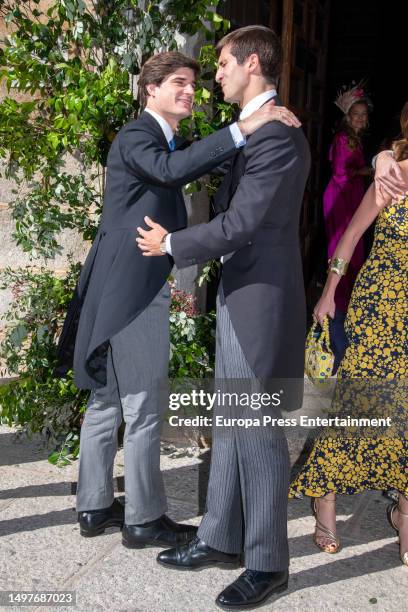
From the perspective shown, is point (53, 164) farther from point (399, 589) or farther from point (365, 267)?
point (399, 589)

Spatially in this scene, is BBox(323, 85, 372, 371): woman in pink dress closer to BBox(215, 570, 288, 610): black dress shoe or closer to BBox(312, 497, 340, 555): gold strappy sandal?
BBox(312, 497, 340, 555): gold strappy sandal

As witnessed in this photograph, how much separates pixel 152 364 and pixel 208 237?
26.9 inches

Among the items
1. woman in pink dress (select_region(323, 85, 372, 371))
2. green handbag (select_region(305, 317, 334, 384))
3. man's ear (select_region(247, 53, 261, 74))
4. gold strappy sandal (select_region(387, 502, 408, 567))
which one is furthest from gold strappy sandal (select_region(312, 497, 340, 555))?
woman in pink dress (select_region(323, 85, 372, 371))

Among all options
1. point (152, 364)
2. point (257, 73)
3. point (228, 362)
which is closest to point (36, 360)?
point (152, 364)

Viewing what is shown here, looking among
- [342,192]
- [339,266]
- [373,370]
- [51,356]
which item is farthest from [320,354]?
[342,192]

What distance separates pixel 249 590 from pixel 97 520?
33.4 inches

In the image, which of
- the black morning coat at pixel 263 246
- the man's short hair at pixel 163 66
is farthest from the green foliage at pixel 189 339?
the man's short hair at pixel 163 66

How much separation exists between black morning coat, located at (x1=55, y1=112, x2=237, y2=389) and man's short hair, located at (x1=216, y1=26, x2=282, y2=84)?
0.42 meters

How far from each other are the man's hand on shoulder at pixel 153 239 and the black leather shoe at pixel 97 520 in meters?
1.24

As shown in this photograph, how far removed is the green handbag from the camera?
3.16 meters

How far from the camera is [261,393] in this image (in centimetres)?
257

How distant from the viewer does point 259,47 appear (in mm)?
2475

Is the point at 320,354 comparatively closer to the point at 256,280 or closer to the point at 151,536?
the point at 256,280

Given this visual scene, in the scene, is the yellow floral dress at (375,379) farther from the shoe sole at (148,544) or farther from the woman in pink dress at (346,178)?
the woman in pink dress at (346,178)
